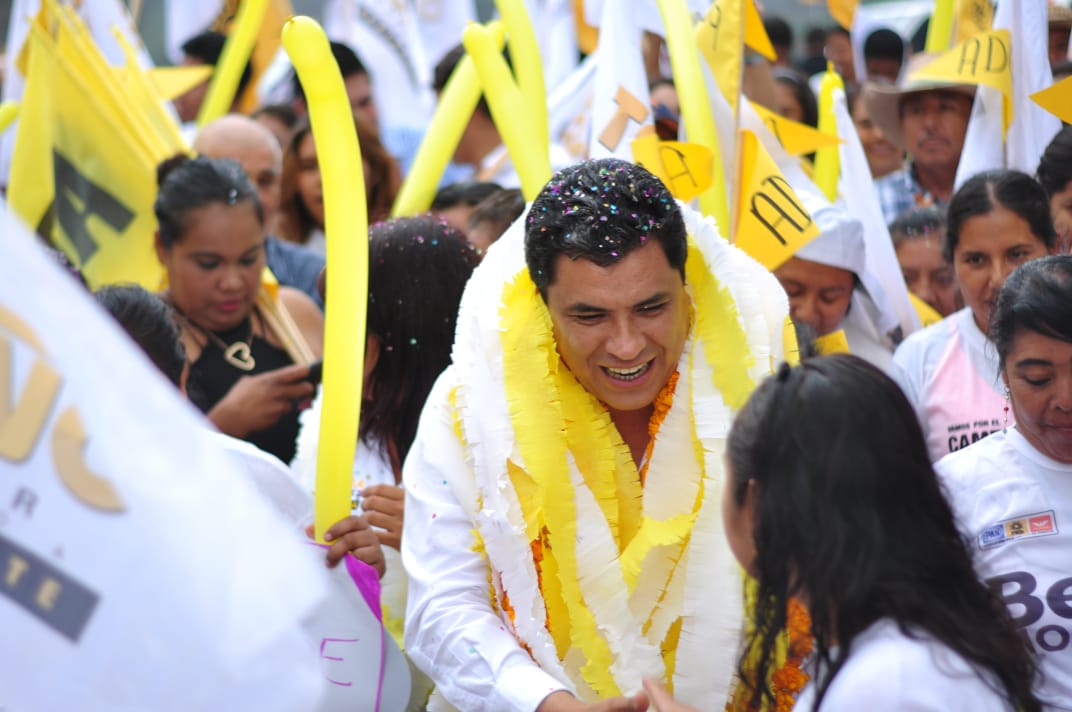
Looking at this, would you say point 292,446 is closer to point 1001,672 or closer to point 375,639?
point 375,639

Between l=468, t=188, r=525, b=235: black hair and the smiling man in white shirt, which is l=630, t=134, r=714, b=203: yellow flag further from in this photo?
the smiling man in white shirt

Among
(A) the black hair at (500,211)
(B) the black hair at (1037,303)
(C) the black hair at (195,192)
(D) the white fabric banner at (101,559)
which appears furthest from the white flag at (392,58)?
(D) the white fabric banner at (101,559)

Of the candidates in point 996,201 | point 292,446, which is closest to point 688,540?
point 996,201

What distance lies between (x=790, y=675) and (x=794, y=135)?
2.13 meters

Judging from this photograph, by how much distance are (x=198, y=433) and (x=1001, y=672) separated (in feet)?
3.57

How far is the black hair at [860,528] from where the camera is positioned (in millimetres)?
1777

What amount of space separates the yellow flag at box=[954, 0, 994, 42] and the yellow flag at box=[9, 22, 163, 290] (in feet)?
9.04

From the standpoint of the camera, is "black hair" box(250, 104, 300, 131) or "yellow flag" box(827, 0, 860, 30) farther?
"black hair" box(250, 104, 300, 131)

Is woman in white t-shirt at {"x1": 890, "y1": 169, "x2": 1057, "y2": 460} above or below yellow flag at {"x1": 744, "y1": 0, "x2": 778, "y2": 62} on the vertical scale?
below

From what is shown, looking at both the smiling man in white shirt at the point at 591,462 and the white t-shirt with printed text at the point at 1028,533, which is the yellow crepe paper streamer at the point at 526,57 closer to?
the smiling man in white shirt at the point at 591,462

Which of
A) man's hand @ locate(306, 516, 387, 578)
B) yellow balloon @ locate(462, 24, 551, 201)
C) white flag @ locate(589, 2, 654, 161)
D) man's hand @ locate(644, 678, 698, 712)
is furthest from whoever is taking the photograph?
white flag @ locate(589, 2, 654, 161)

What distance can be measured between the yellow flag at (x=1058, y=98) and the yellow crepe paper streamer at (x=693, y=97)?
878mm

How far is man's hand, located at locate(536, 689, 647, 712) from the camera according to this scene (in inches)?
86.0

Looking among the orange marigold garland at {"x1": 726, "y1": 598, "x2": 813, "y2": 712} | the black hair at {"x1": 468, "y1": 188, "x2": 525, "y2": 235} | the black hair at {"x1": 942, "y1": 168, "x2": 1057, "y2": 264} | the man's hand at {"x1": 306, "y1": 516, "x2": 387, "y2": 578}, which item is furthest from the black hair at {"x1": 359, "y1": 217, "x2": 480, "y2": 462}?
the black hair at {"x1": 942, "y1": 168, "x2": 1057, "y2": 264}
